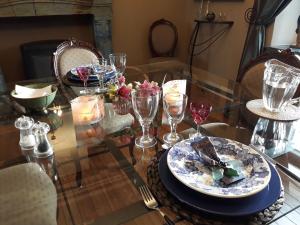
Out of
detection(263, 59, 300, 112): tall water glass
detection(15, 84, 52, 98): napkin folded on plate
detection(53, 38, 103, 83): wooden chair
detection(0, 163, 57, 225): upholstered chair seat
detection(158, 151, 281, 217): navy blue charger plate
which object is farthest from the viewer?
detection(53, 38, 103, 83): wooden chair

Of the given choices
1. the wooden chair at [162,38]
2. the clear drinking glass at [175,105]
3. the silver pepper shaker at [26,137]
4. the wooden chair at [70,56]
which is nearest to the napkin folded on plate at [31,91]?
the silver pepper shaker at [26,137]

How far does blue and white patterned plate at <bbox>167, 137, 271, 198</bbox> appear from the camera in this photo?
648 mm

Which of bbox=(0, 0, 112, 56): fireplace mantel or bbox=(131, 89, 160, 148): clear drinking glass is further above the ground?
bbox=(0, 0, 112, 56): fireplace mantel

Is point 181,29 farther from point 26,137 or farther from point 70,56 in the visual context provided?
point 26,137

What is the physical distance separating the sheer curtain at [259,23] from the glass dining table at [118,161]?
4.59 feet

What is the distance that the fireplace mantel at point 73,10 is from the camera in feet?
8.73

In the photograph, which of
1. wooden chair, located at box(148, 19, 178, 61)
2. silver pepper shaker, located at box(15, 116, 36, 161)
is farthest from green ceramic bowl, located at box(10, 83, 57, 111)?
wooden chair, located at box(148, 19, 178, 61)

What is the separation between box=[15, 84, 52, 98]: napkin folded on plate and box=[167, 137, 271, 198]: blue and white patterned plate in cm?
80

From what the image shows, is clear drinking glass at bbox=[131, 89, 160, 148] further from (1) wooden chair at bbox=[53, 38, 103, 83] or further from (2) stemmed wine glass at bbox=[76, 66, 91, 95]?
(1) wooden chair at bbox=[53, 38, 103, 83]

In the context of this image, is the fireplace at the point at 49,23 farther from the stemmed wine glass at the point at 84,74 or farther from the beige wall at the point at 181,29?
the stemmed wine glass at the point at 84,74

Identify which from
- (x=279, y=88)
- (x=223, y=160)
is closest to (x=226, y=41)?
(x=279, y=88)

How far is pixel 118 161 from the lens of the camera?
939 mm

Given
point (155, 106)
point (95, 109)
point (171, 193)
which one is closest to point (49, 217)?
point (171, 193)

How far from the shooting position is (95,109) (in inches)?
47.3
